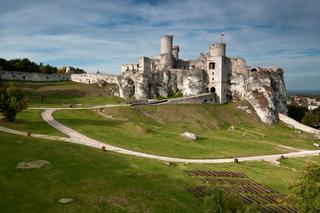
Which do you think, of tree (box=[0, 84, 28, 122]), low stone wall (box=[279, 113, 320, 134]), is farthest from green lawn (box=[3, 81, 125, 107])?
low stone wall (box=[279, 113, 320, 134])

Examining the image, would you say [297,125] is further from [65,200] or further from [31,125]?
→ [65,200]

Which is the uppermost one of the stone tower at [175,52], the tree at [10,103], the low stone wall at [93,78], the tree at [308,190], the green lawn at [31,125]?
the stone tower at [175,52]

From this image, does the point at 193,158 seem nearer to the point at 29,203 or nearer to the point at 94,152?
the point at 94,152

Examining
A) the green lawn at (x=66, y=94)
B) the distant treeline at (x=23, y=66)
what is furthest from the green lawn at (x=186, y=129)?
the distant treeline at (x=23, y=66)

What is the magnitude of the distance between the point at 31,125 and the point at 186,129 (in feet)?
104

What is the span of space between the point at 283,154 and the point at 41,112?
4458cm

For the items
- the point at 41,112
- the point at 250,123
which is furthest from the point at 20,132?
the point at 250,123

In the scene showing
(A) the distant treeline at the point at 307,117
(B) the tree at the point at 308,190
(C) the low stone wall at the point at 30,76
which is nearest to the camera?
(B) the tree at the point at 308,190

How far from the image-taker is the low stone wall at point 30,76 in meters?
104

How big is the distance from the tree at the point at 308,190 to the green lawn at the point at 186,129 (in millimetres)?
24355

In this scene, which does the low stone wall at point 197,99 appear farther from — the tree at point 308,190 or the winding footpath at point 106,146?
the tree at point 308,190

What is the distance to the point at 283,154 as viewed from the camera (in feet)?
191

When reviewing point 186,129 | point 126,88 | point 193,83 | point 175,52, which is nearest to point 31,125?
point 186,129

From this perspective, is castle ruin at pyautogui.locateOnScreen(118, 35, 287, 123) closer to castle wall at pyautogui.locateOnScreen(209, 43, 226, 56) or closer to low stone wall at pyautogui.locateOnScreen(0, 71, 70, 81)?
castle wall at pyautogui.locateOnScreen(209, 43, 226, 56)
